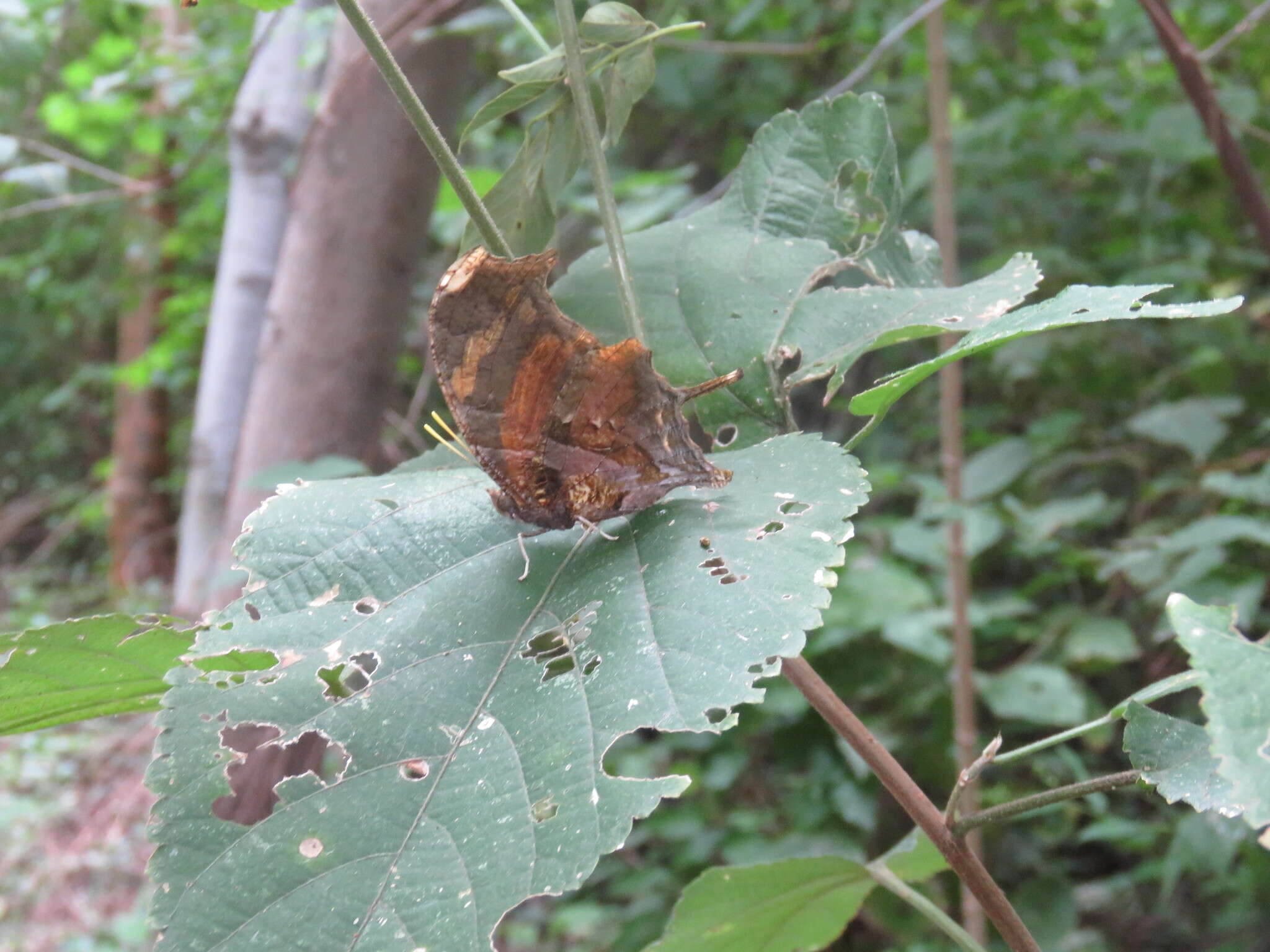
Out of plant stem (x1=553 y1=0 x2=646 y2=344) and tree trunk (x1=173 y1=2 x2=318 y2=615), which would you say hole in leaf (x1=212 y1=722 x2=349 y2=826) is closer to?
plant stem (x1=553 y1=0 x2=646 y2=344)

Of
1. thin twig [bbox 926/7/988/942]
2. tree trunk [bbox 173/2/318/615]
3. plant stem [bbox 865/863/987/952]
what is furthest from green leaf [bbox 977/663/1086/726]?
tree trunk [bbox 173/2/318/615]

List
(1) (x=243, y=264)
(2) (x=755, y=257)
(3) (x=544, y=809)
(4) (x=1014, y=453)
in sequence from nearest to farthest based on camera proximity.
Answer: (3) (x=544, y=809)
(2) (x=755, y=257)
(4) (x=1014, y=453)
(1) (x=243, y=264)

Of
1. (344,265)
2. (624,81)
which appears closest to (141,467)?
(344,265)

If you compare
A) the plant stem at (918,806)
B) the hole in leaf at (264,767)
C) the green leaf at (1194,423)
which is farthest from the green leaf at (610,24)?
the green leaf at (1194,423)

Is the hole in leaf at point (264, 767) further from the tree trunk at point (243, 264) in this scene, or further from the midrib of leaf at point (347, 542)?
the tree trunk at point (243, 264)

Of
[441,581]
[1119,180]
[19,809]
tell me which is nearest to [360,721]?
[441,581]

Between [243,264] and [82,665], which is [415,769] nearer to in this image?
[82,665]
